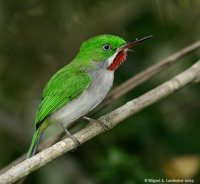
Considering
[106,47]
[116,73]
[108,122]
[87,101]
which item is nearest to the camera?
[108,122]

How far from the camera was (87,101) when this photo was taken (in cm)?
434

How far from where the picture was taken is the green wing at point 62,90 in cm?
439

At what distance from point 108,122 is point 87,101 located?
227 mm

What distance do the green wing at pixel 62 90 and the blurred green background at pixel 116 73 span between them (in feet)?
2.66

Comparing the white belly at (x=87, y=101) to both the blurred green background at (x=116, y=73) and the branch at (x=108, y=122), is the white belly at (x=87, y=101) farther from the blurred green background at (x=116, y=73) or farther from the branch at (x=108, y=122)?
the blurred green background at (x=116, y=73)

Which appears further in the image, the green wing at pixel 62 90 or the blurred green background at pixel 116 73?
the blurred green background at pixel 116 73

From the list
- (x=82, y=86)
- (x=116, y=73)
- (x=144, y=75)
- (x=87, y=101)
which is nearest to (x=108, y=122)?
(x=87, y=101)

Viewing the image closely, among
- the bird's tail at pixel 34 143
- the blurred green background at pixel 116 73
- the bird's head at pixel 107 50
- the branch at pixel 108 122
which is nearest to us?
the branch at pixel 108 122

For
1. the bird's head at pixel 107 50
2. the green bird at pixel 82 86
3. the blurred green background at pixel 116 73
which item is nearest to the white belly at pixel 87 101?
the green bird at pixel 82 86

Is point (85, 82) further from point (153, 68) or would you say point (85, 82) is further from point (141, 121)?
point (141, 121)

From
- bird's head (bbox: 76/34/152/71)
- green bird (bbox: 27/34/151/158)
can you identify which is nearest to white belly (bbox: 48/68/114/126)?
green bird (bbox: 27/34/151/158)

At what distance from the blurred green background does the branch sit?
0.81 metres

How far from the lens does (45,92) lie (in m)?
4.51

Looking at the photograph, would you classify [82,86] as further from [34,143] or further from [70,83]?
[34,143]
